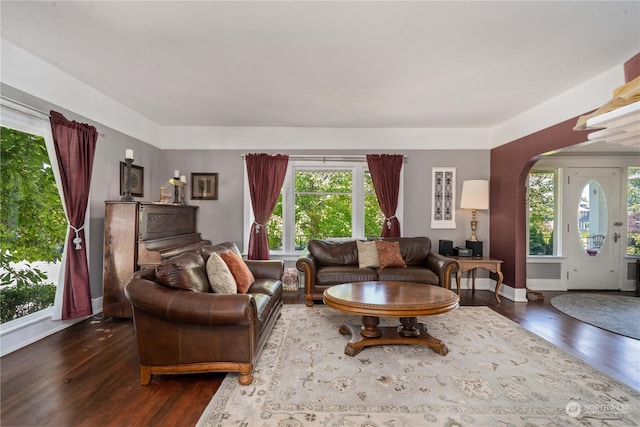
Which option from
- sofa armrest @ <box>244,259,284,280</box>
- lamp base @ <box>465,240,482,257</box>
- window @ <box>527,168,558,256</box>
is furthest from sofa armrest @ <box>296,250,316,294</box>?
window @ <box>527,168,558,256</box>

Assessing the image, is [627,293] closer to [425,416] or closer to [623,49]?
[623,49]

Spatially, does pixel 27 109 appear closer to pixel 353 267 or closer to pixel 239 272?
pixel 239 272

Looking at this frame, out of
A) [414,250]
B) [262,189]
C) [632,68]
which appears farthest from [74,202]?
[414,250]

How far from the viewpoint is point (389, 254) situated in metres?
4.16

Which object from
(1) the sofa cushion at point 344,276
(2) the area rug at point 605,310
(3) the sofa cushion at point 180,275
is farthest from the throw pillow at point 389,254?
(3) the sofa cushion at point 180,275

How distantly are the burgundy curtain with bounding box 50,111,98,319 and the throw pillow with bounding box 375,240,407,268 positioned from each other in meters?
3.46

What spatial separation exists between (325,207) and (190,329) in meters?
3.23

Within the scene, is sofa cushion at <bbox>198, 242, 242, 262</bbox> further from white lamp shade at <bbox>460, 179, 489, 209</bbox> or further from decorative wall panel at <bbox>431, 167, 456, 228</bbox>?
white lamp shade at <bbox>460, 179, 489, 209</bbox>

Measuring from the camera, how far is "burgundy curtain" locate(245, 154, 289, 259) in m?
4.68

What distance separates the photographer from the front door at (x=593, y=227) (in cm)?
485

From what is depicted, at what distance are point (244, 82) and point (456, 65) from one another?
214 cm

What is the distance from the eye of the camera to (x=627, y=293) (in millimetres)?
4641

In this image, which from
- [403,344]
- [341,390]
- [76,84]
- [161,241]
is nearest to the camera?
[341,390]

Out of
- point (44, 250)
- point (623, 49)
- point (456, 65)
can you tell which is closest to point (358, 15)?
point (456, 65)
